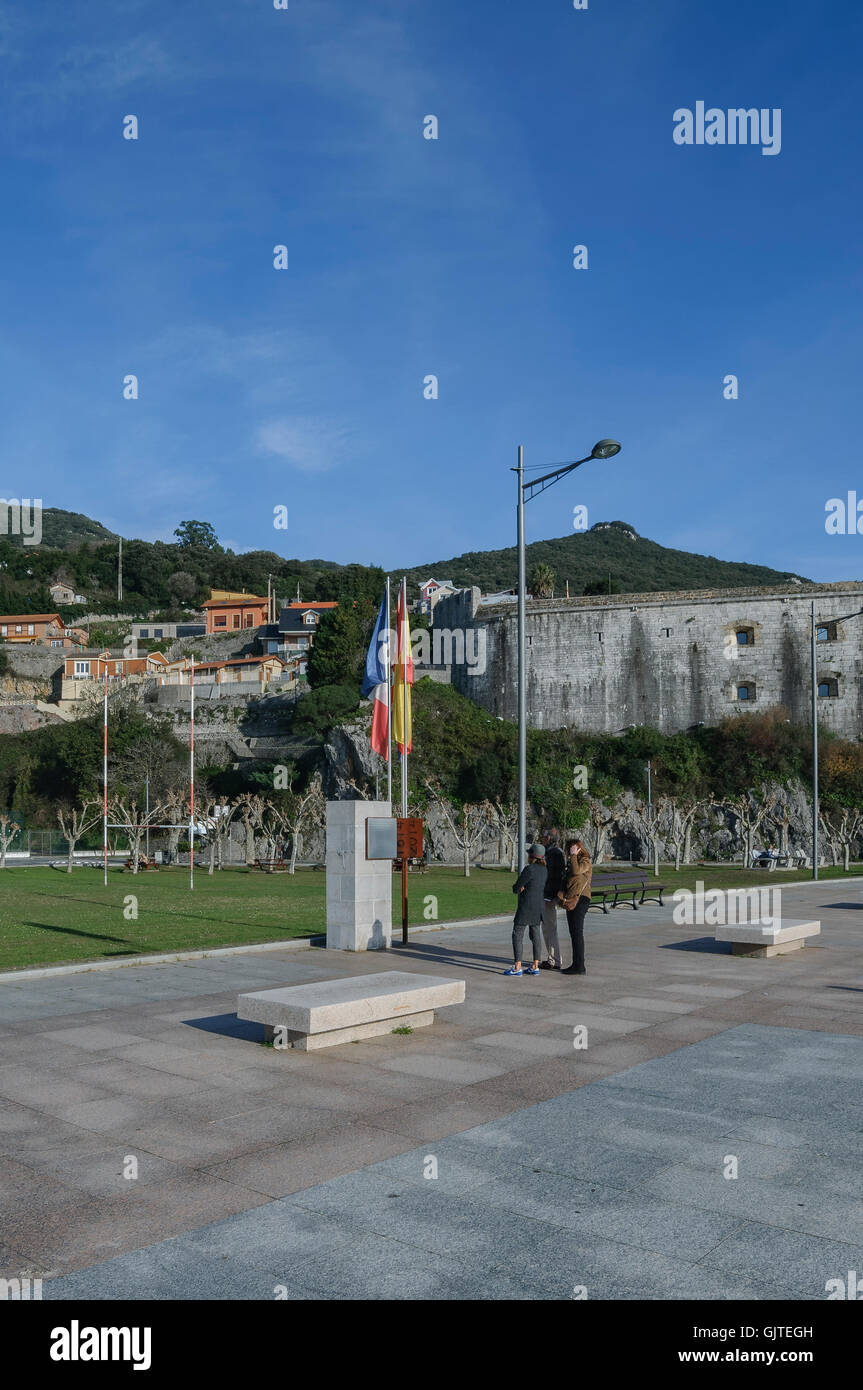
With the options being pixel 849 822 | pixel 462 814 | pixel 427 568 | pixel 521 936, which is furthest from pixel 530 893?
pixel 427 568

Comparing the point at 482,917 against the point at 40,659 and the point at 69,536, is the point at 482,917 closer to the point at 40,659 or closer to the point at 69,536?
the point at 40,659

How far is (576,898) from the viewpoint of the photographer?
42.9ft

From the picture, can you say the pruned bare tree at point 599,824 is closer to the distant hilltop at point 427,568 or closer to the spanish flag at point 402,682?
the spanish flag at point 402,682

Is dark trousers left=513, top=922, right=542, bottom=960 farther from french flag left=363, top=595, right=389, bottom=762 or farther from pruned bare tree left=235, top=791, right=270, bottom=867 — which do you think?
pruned bare tree left=235, top=791, right=270, bottom=867

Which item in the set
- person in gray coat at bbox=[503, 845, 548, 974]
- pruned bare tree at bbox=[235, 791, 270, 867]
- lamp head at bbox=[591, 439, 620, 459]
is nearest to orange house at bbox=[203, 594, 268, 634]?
pruned bare tree at bbox=[235, 791, 270, 867]

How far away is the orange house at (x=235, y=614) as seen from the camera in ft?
382

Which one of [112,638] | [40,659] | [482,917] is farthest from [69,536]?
[482,917]

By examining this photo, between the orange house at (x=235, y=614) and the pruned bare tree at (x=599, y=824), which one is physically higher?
the orange house at (x=235, y=614)

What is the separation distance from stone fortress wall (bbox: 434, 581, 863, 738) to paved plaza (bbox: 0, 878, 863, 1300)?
177 ft

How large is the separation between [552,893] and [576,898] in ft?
1.33

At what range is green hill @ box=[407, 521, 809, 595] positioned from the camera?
130 metres

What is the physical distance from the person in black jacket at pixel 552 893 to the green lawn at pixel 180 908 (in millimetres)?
4492

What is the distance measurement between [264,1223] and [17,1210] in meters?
1.37

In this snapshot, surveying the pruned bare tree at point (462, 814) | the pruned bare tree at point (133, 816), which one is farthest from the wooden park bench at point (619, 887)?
the pruned bare tree at point (462, 814)
